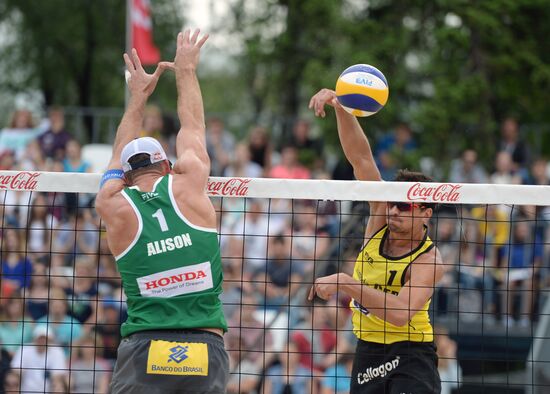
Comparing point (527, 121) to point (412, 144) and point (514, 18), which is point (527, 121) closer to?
point (514, 18)

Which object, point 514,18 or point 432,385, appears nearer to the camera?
point 432,385

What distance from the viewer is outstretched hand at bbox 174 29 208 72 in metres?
6.23

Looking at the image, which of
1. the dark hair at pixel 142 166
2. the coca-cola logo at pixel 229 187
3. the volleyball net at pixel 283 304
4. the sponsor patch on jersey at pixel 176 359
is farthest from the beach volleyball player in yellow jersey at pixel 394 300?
the volleyball net at pixel 283 304

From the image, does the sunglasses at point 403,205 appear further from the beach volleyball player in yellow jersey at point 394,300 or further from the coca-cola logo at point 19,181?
the coca-cola logo at point 19,181

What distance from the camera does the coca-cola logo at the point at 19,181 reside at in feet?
21.9

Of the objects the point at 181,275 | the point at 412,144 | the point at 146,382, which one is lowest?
the point at 146,382

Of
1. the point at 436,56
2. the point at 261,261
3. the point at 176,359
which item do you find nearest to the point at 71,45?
the point at 436,56

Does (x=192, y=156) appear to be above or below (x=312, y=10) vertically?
below

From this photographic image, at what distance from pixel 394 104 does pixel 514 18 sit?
2.40 metres

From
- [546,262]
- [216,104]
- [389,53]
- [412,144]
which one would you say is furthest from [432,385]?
[216,104]

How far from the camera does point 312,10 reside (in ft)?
49.9

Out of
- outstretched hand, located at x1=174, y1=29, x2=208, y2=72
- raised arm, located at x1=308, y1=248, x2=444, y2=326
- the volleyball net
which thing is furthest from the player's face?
the volleyball net

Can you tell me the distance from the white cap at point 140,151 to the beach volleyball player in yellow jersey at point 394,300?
1277 millimetres

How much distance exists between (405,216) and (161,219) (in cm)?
169
